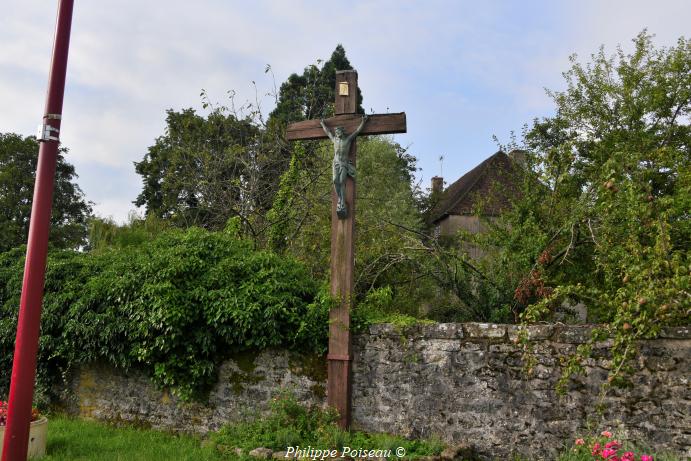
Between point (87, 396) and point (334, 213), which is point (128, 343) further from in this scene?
point (334, 213)

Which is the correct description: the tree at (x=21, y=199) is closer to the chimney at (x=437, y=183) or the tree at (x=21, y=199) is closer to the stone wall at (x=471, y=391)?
the chimney at (x=437, y=183)

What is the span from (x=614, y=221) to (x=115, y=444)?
693cm

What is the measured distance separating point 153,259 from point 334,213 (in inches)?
106

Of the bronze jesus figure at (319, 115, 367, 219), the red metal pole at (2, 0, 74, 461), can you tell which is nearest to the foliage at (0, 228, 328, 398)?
the bronze jesus figure at (319, 115, 367, 219)

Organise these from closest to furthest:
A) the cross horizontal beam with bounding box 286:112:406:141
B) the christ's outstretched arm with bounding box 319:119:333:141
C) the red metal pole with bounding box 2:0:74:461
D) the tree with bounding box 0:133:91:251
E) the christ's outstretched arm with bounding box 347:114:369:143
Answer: the red metal pole with bounding box 2:0:74:461, the cross horizontal beam with bounding box 286:112:406:141, the christ's outstretched arm with bounding box 347:114:369:143, the christ's outstretched arm with bounding box 319:119:333:141, the tree with bounding box 0:133:91:251

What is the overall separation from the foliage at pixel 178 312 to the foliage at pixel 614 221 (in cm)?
296

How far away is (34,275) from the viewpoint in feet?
12.9

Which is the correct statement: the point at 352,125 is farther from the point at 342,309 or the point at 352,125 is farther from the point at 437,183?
the point at 437,183

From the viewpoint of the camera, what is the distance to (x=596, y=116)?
1759 cm

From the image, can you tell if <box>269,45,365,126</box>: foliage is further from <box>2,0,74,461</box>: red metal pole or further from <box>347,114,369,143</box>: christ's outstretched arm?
<box>2,0,74,461</box>: red metal pole

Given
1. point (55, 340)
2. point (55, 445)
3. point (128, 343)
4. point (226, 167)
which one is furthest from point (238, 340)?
point (226, 167)

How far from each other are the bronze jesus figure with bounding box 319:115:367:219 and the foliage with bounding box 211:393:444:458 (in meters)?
2.43

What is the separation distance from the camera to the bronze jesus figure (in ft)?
23.3

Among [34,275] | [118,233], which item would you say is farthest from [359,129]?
[118,233]
